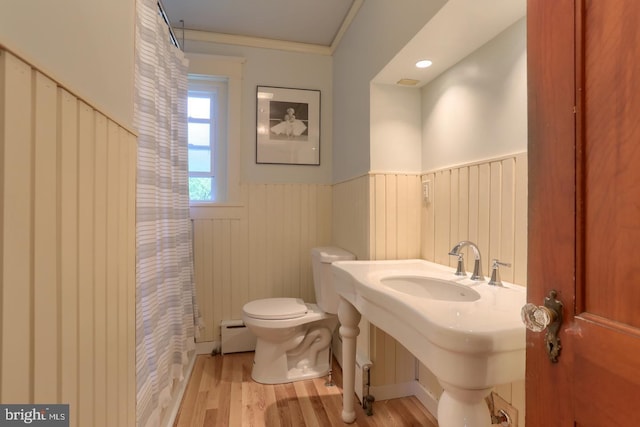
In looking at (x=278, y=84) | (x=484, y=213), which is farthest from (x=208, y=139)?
(x=484, y=213)

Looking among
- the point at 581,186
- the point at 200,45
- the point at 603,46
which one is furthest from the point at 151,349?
the point at 200,45

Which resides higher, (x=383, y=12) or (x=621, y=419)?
(x=383, y=12)

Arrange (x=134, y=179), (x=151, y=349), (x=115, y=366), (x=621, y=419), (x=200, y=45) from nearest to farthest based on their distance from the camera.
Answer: (x=621, y=419) → (x=115, y=366) → (x=134, y=179) → (x=151, y=349) → (x=200, y=45)

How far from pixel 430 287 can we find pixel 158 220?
4.10 ft

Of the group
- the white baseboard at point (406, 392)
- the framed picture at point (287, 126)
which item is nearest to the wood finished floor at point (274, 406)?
the white baseboard at point (406, 392)

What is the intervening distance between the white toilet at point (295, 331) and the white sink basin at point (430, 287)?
1.92ft

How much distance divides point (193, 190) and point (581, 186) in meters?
2.30

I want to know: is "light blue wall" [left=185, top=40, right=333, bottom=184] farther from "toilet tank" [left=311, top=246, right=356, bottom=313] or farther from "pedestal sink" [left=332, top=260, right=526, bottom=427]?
"pedestal sink" [left=332, top=260, right=526, bottom=427]

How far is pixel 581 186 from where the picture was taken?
0.45 meters

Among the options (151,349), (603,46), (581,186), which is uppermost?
(603,46)

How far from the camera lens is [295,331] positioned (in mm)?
1891

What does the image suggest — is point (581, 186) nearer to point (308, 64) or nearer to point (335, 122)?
point (335, 122)

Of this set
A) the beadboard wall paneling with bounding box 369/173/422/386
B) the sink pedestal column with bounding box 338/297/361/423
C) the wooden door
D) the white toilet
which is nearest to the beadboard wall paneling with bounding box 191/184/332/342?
the white toilet

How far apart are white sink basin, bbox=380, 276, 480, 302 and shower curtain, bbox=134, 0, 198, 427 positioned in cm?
98
